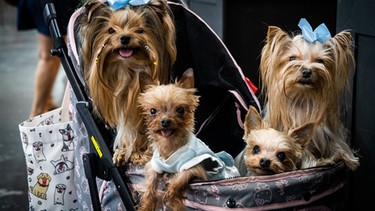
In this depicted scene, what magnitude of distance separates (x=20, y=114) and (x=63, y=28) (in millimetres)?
2645

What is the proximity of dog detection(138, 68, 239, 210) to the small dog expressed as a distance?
0.13 m

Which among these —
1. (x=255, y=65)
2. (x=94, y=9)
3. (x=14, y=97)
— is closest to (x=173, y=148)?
(x=94, y=9)

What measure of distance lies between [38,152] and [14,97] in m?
3.37

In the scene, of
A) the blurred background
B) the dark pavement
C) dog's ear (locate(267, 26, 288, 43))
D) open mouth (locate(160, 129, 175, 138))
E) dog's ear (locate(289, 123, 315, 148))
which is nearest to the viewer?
open mouth (locate(160, 129, 175, 138))

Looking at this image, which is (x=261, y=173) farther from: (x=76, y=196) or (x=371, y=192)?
(x=76, y=196)

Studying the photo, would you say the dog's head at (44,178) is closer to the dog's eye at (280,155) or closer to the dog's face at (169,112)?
the dog's face at (169,112)

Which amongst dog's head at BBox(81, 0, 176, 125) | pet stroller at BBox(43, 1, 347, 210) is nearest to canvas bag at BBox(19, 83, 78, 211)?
pet stroller at BBox(43, 1, 347, 210)

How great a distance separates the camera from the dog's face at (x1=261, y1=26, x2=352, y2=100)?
251 centimetres

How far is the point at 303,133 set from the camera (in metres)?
2.50

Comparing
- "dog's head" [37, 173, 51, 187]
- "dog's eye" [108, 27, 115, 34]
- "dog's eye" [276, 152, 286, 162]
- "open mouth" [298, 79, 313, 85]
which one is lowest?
"dog's head" [37, 173, 51, 187]

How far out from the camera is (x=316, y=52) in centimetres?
252

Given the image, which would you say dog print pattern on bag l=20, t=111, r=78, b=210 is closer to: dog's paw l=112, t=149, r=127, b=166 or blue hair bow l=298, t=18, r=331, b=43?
dog's paw l=112, t=149, r=127, b=166

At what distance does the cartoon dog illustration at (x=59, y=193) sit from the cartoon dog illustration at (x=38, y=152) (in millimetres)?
143

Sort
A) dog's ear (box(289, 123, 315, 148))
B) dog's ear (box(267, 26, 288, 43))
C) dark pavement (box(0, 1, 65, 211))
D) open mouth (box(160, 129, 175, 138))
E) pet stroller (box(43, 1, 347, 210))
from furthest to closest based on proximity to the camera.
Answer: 1. dark pavement (box(0, 1, 65, 211))
2. dog's ear (box(267, 26, 288, 43))
3. dog's ear (box(289, 123, 315, 148))
4. open mouth (box(160, 129, 175, 138))
5. pet stroller (box(43, 1, 347, 210))
